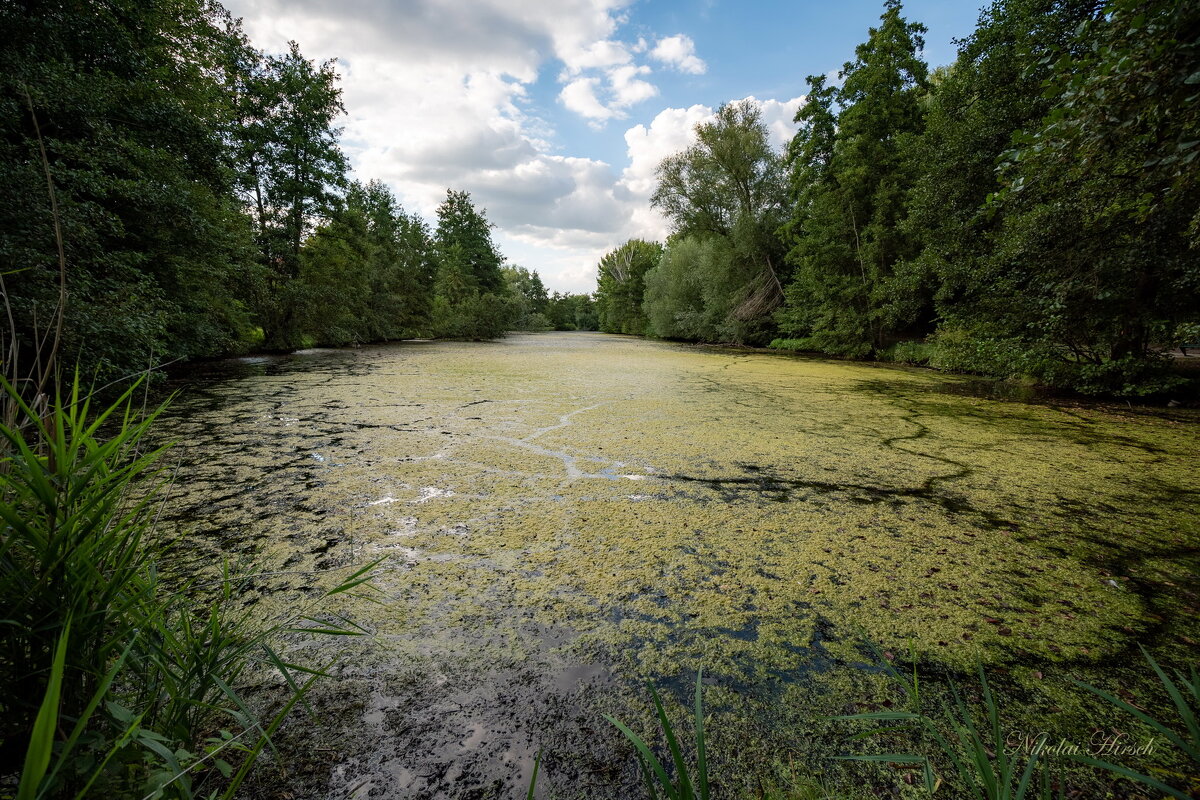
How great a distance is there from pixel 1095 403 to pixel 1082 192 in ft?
7.02

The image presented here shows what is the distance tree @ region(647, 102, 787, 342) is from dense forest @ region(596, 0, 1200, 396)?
0.06m

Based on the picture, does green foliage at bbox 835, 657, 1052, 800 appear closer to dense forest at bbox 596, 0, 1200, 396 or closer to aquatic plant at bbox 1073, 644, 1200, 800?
aquatic plant at bbox 1073, 644, 1200, 800

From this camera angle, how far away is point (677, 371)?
7.29m

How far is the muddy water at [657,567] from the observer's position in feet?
2.99

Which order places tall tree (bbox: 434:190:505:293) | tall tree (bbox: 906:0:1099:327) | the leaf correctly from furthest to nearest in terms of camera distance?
tall tree (bbox: 434:190:505:293), tall tree (bbox: 906:0:1099:327), the leaf

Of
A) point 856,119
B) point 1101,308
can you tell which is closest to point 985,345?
point 1101,308

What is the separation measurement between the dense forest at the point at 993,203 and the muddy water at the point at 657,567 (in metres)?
1.29

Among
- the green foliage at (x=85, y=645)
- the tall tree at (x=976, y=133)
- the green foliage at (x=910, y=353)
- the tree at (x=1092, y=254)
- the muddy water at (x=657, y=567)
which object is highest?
the tall tree at (x=976, y=133)

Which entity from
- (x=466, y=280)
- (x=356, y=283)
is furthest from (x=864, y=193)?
(x=466, y=280)

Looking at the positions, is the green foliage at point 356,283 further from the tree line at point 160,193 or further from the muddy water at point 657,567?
the muddy water at point 657,567

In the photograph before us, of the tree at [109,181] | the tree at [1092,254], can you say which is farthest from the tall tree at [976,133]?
the tree at [109,181]

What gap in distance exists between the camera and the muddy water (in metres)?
0.91

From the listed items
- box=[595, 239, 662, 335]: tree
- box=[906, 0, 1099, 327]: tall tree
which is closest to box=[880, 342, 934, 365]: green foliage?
box=[906, 0, 1099, 327]: tall tree

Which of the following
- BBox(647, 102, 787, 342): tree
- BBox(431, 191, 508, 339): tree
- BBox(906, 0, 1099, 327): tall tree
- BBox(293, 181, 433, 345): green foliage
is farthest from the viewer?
BBox(431, 191, 508, 339): tree
